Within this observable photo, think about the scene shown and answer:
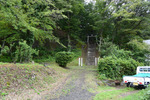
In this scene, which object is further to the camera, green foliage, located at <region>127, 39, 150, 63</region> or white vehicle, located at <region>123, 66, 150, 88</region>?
green foliage, located at <region>127, 39, 150, 63</region>

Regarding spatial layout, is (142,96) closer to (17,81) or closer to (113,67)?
(17,81)

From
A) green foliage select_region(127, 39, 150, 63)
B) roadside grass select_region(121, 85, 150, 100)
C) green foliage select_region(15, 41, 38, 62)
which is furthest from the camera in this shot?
green foliage select_region(127, 39, 150, 63)

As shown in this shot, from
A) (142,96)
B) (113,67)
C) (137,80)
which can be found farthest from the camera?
(113,67)

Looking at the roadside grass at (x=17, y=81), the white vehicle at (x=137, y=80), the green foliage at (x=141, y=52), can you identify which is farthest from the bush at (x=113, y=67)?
the roadside grass at (x=17, y=81)

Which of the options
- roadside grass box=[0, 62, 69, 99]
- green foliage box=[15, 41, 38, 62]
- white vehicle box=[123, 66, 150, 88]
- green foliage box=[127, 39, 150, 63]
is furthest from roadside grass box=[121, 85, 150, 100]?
green foliage box=[127, 39, 150, 63]

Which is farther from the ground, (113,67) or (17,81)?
(113,67)

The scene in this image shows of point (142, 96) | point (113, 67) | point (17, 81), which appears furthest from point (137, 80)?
point (17, 81)

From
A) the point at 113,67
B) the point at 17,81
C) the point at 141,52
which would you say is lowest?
the point at 17,81

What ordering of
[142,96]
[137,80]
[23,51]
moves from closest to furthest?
[142,96], [137,80], [23,51]

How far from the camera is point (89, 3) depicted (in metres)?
28.3

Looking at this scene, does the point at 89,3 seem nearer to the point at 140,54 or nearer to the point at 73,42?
the point at 73,42

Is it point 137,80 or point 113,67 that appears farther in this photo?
point 113,67

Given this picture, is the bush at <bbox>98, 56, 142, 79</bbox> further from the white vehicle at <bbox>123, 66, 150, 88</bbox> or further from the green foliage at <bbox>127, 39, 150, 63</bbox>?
the green foliage at <bbox>127, 39, 150, 63</bbox>

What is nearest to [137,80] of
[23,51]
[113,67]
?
[113,67]
